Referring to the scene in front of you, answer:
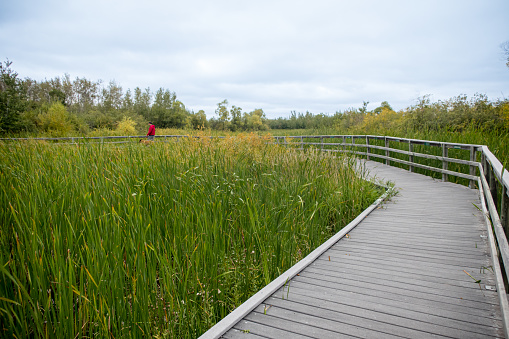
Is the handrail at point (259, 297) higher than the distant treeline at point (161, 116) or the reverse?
the reverse

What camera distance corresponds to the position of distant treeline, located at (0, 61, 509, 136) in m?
14.6

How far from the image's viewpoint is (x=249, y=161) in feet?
19.7

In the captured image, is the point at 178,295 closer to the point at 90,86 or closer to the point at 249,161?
the point at 249,161

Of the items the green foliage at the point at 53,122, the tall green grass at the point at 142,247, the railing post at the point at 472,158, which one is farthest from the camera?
the green foliage at the point at 53,122

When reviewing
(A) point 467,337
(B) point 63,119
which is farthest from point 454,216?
(B) point 63,119

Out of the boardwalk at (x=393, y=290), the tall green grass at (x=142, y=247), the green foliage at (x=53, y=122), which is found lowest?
the boardwalk at (x=393, y=290)

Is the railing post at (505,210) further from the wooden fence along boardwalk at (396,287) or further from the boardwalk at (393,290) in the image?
the boardwalk at (393,290)

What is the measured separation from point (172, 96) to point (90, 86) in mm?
13297

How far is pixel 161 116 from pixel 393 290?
41943 mm

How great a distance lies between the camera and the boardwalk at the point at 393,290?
217 centimetres

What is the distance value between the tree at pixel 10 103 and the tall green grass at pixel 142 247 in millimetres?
17470

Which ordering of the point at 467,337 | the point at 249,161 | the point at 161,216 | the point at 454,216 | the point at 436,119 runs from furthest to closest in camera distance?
1. the point at 436,119
2. the point at 249,161
3. the point at 454,216
4. the point at 161,216
5. the point at 467,337

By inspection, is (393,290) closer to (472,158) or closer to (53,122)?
(472,158)

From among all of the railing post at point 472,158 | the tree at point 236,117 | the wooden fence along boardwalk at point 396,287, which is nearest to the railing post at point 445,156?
the railing post at point 472,158
